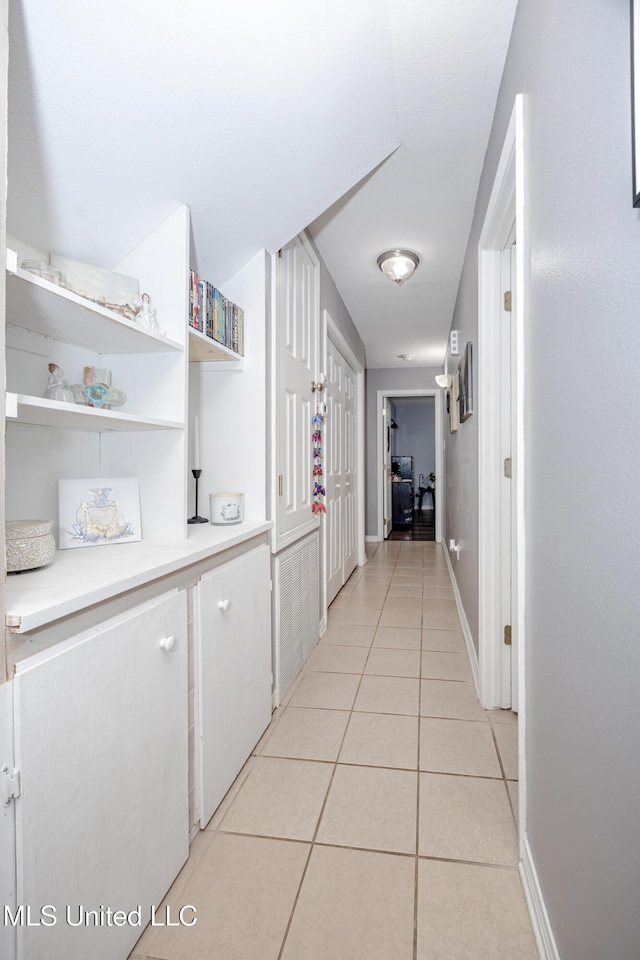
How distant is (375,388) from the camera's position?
7156 millimetres

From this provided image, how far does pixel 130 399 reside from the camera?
5.44 feet

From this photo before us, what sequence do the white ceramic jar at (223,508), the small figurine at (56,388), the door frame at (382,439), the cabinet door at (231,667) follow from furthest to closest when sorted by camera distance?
the door frame at (382,439) < the white ceramic jar at (223,508) < the cabinet door at (231,667) < the small figurine at (56,388)

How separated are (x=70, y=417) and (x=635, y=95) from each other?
1150 mm

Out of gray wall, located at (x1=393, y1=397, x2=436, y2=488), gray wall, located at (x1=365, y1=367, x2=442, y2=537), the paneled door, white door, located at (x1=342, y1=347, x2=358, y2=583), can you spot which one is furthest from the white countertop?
gray wall, located at (x1=393, y1=397, x2=436, y2=488)

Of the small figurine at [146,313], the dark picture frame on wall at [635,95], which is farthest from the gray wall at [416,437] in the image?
the dark picture frame on wall at [635,95]

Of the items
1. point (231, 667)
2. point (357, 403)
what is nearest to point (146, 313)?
point (231, 667)

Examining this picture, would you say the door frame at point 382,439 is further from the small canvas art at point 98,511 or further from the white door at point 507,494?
the small canvas art at point 98,511

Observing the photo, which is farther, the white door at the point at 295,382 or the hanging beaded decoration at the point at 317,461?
the hanging beaded decoration at the point at 317,461

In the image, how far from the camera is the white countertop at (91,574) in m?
0.83

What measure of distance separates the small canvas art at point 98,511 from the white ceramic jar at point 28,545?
0.98ft

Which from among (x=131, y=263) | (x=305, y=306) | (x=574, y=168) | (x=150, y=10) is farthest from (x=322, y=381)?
(x=574, y=168)

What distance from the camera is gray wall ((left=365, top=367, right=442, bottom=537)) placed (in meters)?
6.97

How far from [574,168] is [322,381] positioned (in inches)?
91.5
